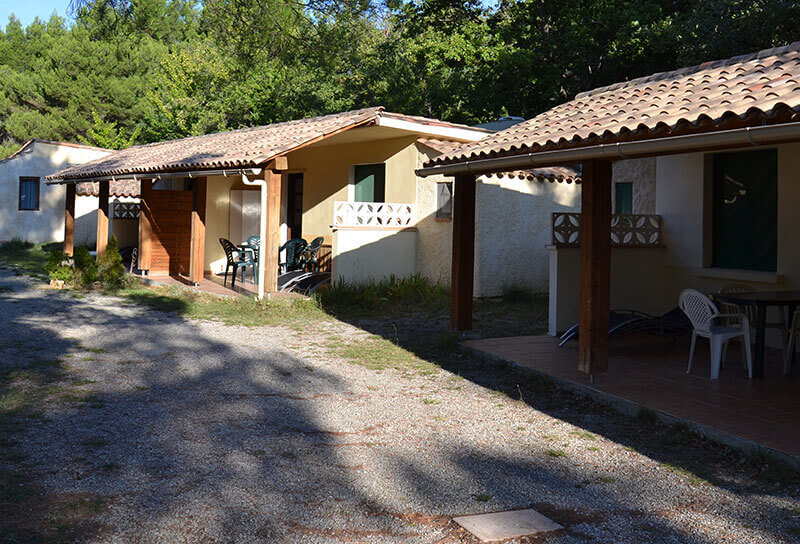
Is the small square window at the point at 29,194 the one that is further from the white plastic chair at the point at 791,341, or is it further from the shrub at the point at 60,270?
the white plastic chair at the point at 791,341

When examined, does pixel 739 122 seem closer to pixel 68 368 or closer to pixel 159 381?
pixel 159 381

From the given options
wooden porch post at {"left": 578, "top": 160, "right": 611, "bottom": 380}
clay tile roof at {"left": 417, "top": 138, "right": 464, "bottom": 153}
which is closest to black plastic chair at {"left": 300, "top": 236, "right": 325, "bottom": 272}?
clay tile roof at {"left": 417, "top": 138, "right": 464, "bottom": 153}

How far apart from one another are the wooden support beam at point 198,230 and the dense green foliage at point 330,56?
2713mm

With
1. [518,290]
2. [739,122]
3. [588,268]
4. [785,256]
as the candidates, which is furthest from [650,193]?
[739,122]

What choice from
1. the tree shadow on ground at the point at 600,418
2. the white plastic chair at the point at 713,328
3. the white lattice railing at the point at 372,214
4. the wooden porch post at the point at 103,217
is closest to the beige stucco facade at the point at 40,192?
the wooden porch post at the point at 103,217

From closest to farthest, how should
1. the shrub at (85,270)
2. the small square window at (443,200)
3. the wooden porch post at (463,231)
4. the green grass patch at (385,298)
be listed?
the wooden porch post at (463,231), the green grass patch at (385,298), the small square window at (443,200), the shrub at (85,270)

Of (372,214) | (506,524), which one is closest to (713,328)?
(506,524)

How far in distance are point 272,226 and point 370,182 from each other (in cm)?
397

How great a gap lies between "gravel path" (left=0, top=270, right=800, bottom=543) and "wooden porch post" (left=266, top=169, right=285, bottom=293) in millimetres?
4720

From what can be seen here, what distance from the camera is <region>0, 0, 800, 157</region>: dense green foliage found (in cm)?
1051

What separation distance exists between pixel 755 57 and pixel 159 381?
280 inches

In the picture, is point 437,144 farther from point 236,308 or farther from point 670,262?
point 670,262

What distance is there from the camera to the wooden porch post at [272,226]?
491 inches

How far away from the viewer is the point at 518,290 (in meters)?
14.3
